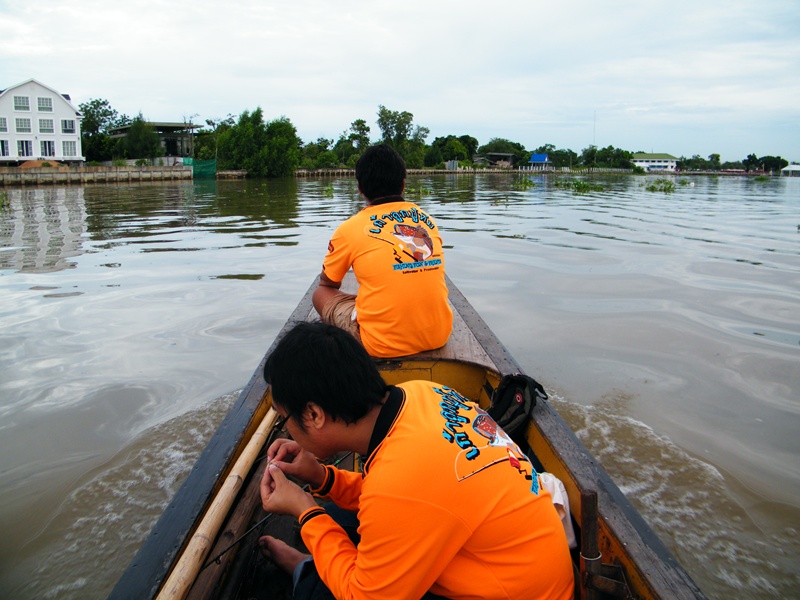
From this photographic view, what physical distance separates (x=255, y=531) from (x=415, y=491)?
40.5 inches

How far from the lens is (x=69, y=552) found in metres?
2.71

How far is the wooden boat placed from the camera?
1.47 m

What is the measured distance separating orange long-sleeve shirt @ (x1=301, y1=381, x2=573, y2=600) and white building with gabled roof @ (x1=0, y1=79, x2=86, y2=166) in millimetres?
50434

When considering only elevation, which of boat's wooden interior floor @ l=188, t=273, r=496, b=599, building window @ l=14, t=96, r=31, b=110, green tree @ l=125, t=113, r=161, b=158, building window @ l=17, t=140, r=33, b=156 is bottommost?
boat's wooden interior floor @ l=188, t=273, r=496, b=599

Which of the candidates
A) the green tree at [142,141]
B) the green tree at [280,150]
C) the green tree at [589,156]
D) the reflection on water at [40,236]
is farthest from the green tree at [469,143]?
the reflection on water at [40,236]

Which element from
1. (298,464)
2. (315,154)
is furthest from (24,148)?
(298,464)

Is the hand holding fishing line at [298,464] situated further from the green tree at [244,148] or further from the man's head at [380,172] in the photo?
the green tree at [244,148]

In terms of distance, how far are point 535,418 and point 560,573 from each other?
99cm

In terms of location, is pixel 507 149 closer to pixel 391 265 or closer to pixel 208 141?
pixel 208 141

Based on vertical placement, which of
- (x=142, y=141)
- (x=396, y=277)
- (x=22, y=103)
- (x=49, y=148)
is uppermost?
(x=22, y=103)

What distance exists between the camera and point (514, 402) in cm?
241

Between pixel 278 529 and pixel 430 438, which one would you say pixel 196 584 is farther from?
pixel 430 438

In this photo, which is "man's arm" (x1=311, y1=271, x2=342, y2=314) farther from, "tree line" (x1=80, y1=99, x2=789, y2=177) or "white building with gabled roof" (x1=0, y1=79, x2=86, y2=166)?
"white building with gabled roof" (x1=0, y1=79, x2=86, y2=166)

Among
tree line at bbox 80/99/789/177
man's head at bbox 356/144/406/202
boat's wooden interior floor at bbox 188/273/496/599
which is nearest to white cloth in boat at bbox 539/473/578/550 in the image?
boat's wooden interior floor at bbox 188/273/496/599
